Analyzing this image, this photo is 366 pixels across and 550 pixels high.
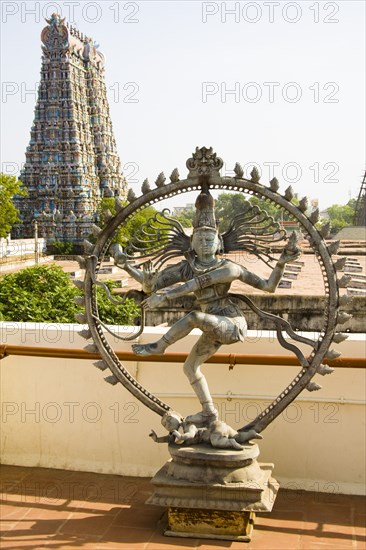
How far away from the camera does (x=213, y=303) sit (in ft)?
13.6

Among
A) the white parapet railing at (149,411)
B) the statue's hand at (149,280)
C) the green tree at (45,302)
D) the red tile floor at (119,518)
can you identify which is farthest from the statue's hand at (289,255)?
the green tree at (45,302)

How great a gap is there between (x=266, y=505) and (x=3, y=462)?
2.09 metres

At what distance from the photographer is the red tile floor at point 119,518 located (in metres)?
3.98

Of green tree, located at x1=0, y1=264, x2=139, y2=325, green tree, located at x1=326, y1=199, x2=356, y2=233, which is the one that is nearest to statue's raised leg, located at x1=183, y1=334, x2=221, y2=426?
green tree, located at x1=0, y1=264, x2=139, y2=325

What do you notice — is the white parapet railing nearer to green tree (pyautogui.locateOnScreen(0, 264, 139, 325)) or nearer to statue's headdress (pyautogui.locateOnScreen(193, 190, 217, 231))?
statue's headdress (pyautogui.locateOnScreen(193, 190, 217, 231))

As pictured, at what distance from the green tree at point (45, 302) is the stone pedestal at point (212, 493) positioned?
357cm

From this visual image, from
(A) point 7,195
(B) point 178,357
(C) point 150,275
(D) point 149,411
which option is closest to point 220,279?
(C) point 150,275

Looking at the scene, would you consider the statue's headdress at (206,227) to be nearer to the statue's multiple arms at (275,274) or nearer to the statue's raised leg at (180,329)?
the statue's multiple arms at (275,274)

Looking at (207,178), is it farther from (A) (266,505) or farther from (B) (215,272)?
(A) (266,505)

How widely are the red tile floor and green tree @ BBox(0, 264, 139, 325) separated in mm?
2694

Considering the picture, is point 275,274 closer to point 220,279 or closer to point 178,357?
point 220,279

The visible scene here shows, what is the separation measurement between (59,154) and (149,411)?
4464 centimetres

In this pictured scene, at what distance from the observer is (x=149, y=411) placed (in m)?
4.99

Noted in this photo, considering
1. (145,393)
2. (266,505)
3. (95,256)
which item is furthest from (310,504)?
(95,256)
